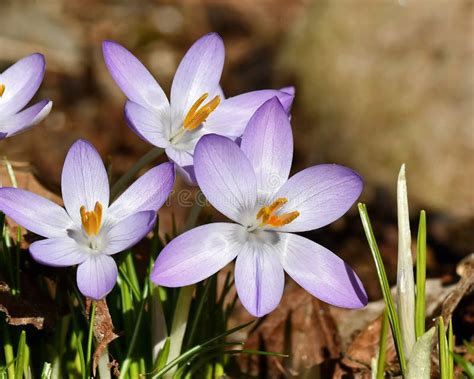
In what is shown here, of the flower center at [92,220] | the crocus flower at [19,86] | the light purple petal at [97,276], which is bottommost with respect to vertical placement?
the light purple petal at [97,276]

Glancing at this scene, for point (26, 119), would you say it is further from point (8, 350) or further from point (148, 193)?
point (8, 350)

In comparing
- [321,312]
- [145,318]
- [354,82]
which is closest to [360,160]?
[354,82]

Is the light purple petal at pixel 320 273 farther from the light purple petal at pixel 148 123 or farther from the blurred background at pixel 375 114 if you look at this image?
the blurred background at pixel 375 114

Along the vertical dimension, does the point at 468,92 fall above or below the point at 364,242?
above

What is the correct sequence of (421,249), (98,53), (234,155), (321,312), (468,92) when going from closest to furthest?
(234,155), (421,249), (321,312), (468,92), (98,53)

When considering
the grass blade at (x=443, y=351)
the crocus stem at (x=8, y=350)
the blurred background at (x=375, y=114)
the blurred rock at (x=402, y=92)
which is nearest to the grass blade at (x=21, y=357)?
the crocus stem at (x=8, y=350)

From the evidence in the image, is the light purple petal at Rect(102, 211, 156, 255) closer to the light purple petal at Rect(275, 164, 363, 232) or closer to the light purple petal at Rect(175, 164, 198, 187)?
the light purple petal at Rect(175, 164, 198, 187)

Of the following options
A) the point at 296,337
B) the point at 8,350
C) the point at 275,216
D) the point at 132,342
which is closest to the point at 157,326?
the point at 132,342

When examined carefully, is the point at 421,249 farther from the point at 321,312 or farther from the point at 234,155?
the point at 321,312
